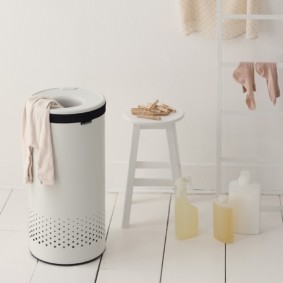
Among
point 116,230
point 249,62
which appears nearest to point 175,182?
point 116,230

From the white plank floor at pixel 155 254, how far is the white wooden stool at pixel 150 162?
0.50 ft

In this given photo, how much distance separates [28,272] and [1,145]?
96 centimetres

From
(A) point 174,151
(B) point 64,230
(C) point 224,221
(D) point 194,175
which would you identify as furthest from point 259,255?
(B) point 64,230

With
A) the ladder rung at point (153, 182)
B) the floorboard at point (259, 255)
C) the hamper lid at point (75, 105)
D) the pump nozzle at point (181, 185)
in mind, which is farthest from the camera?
the ladder rung at point (153, 182)

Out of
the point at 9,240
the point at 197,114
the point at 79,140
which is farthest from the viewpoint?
the point at 197,114

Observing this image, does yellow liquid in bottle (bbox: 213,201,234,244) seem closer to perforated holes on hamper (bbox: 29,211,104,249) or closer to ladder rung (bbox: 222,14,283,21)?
perforated holes on hamper (bbox: 29,211,104,249)

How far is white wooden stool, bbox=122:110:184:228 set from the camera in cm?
409

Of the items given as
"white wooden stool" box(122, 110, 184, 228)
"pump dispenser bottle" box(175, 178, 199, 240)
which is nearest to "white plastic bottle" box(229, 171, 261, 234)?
"pump dispenser bottle" box(175, 178, 199, 240)

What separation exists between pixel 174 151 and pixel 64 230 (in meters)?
0.67

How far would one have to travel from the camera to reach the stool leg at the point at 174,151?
4172 millimetres

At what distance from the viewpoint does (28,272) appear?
3.90 m

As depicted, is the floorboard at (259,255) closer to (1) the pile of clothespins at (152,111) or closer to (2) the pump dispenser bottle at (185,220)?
(2) the pump dispenser bottle at (185,220)

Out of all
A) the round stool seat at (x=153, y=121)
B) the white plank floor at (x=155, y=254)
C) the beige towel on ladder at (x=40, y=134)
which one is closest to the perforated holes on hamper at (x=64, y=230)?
the white plank floor at (x=155, y=254)

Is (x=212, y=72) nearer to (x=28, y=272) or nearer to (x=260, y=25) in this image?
(x=260, y=25)
